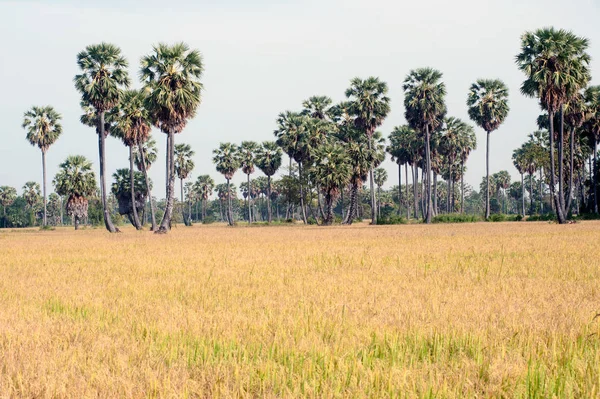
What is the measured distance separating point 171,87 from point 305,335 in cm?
4566

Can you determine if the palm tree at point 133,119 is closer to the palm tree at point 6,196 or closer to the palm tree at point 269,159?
the palm tree at point 269,159

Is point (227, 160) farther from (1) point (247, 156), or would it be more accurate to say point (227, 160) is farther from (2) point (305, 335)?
(2) point (305, 335)

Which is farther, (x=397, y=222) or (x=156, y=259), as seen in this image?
(x=397, y=222)

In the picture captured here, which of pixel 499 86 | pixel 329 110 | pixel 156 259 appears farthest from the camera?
pixel 329 110


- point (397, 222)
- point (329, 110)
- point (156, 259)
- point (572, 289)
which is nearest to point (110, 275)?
point (156, 259)

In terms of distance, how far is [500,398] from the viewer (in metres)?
4.75

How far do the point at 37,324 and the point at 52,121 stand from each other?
82497 millimetres

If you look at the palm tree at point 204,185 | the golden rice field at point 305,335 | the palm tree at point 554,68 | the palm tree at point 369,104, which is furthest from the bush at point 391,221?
the palm tree at point 204,185

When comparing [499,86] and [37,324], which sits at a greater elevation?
[499,86]

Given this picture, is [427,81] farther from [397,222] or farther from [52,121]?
[52,121]

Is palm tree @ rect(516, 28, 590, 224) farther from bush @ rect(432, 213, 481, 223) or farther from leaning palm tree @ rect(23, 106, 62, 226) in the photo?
leaning palm tree @ rect(23, 106, 62, 226)

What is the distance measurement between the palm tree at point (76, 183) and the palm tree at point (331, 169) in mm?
34675

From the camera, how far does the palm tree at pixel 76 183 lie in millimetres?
79500

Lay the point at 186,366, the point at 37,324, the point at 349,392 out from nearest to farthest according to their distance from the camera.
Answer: the point at 349,392 → the point at 186,366 → the point at 37,324
